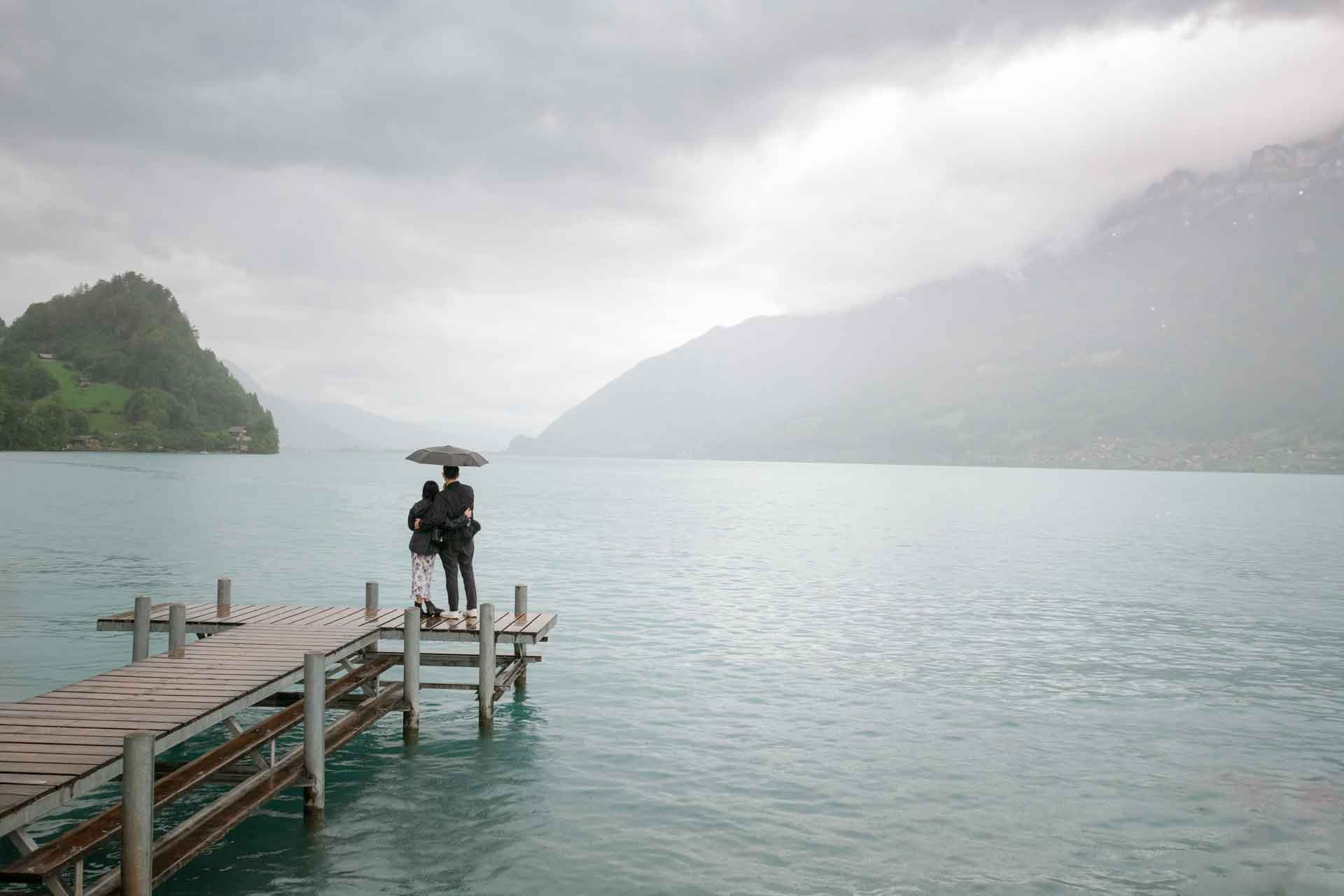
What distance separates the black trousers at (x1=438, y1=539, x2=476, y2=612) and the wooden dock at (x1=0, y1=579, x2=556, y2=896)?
0.85 meters

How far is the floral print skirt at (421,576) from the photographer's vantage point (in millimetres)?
18938

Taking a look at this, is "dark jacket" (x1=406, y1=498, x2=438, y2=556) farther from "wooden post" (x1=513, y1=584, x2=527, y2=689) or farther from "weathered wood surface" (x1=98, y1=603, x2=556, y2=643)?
"wooden post" (x1=513, y1=584, x2=527, y2=689)

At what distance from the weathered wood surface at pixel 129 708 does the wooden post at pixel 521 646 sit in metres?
3.85

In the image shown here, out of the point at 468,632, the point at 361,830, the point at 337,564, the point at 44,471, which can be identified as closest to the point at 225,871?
the point at 361,830

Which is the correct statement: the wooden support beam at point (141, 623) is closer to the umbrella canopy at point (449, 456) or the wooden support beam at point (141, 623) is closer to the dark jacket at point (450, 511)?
the dark jacket at point (450, 511)

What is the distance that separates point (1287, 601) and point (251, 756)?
40.5 metres

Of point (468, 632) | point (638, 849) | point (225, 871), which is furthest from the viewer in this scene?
point (468, 632)

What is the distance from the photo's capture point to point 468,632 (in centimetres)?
1833

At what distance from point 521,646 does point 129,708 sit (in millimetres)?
10602

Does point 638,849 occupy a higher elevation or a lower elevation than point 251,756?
lower

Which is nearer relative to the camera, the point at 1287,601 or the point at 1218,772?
the point at 1218,772

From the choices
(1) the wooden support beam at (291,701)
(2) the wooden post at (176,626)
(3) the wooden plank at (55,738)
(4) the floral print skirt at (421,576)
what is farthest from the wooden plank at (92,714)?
(4) the floral print skirt at (421,576)

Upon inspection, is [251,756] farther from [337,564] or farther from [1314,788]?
[337,564]

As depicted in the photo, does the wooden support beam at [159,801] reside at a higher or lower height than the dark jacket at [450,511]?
lower
